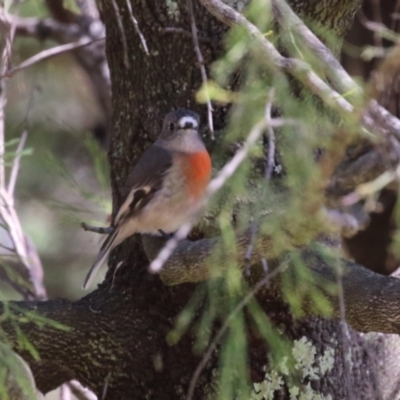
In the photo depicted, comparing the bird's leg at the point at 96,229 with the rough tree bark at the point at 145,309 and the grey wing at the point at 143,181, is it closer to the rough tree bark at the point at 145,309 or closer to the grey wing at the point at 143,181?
the grey wing at the point at 143,181

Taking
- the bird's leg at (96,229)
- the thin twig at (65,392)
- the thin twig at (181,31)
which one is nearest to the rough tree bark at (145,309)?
the thin twig at (181,31)

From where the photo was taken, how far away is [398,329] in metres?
2.82

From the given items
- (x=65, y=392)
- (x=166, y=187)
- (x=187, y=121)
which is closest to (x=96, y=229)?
(x=187, y=121)

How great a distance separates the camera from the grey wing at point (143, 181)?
3.40 meters

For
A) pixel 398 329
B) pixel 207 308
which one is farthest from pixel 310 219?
pixel 207 308

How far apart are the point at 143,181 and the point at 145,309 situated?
0.53 metres

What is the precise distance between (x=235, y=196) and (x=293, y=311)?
464 mm

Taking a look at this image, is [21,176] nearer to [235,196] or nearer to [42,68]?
[42,68]

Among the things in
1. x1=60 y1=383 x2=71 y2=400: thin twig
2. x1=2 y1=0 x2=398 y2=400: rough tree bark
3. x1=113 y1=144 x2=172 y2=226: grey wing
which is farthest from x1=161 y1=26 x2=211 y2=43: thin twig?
x1=60 y1=383 x2=71 y2=400: thin twig

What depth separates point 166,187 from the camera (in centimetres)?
369

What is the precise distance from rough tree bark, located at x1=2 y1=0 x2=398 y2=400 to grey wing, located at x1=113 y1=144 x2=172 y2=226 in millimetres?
101

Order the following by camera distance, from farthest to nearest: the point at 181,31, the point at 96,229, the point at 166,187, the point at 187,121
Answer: the point at 166,187, the point at 187,121, the point at 181,31, the point at 96,229

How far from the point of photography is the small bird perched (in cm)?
345

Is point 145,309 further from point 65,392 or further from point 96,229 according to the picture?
point 65,392
